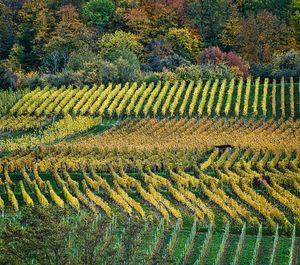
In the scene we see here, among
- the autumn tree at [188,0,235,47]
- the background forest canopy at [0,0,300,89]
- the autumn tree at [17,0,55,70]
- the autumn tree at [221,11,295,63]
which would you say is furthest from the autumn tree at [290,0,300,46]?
the autumn tree at [17,0,55,70]

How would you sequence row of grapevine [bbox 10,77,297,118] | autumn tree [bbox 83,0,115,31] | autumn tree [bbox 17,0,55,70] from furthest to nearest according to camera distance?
1. autumn tree [bbox 83,0,115,31]
2. autumn tree [bbox 17,0,55,70]
3. row of grapevine [bbox 10,77,297,118]

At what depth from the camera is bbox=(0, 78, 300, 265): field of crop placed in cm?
4566

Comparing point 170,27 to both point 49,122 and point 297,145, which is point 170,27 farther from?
point 297,145

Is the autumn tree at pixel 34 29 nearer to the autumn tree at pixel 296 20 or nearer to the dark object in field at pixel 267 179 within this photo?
the autumn tree at pixel 296 20

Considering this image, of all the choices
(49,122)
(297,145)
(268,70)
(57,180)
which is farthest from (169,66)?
(57,180)

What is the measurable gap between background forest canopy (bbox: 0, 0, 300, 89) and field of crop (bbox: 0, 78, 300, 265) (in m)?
4.26

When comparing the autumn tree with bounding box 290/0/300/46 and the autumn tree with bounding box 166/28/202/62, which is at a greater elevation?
the autumn tree with bounding box 290/0/300/46

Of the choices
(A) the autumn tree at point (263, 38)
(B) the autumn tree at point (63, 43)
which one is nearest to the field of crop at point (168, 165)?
(A) the autumn tree at point (263, 38)

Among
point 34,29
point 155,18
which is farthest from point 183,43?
point 34,29

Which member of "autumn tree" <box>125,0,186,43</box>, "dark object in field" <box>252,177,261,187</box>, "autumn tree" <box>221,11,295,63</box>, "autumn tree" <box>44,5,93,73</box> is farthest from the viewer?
"autumn tree" <box>125,0,186,43</box>

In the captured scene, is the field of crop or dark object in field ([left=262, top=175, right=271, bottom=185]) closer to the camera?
the field of crop

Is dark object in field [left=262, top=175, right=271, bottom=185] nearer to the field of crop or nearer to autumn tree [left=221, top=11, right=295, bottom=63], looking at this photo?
the field of crop

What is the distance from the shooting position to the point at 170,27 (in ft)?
373

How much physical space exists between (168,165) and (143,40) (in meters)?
53.7
